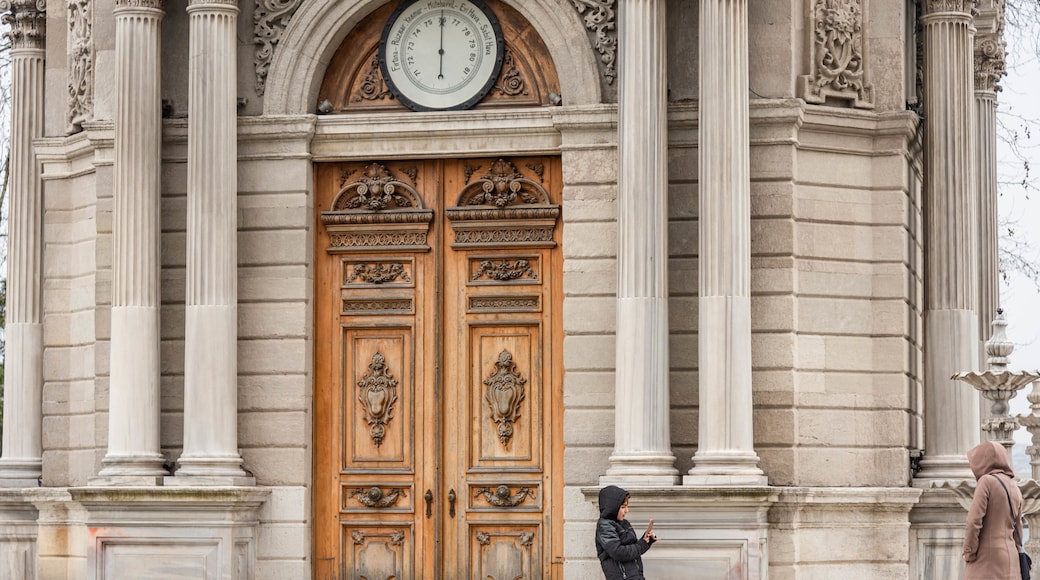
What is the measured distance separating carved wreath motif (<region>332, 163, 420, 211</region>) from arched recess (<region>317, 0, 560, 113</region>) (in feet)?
2.13

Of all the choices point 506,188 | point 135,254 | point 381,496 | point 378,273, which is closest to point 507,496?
point 381,496

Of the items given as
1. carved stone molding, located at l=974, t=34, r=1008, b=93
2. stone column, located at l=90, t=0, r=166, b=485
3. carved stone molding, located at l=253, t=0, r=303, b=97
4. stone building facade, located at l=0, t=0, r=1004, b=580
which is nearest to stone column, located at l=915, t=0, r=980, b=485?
stone building facade, located at l=0, t=0, r=1004, b=580

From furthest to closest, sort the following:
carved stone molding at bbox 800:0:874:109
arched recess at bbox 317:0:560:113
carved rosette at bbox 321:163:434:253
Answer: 1. carved rosette at bbox 321:163:434:253
2. arched recess at bbox 317:0:560:113
3. carved stone molding at bbox 800:0:874:109

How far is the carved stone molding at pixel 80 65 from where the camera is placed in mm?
20594

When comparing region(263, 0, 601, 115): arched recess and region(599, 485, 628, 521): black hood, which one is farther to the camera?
region(263, 0, 601, 115): arched recess

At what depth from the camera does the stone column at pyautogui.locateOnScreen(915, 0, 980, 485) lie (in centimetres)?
1997

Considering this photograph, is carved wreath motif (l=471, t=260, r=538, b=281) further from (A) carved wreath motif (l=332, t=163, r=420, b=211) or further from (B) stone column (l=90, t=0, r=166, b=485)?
(B) stone column (l=90, t=0, r=166, b=485)

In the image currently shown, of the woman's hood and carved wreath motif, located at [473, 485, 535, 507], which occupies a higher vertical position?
the woman's hood

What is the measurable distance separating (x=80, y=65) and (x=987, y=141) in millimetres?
11239

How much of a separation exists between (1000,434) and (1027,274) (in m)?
13.7

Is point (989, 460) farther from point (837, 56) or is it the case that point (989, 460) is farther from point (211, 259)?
point (211, 259)

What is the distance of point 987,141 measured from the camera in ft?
81.7

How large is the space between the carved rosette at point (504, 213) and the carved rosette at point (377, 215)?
358 millimetres

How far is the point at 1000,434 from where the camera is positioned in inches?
672
